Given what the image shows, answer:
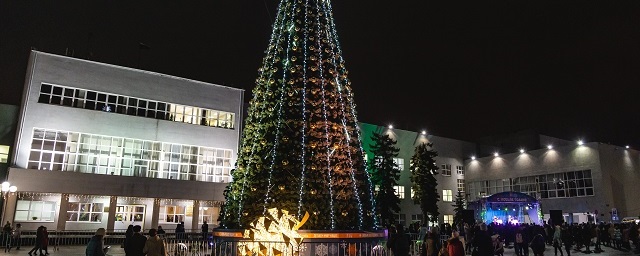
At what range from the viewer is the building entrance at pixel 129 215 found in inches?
1264

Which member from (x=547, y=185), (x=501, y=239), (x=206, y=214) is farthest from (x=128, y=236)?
(x=547, y=185)

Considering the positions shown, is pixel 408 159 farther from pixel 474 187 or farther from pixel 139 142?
pixel 139 142

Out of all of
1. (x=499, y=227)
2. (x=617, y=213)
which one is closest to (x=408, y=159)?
(x=617, y=213)

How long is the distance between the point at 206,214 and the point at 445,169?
1213 inches

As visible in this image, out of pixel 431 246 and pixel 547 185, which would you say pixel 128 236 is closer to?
pixel 431 246

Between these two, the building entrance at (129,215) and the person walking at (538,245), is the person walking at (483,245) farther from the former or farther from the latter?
the building entrance at (129,215)

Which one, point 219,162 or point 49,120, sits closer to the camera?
point 49,120

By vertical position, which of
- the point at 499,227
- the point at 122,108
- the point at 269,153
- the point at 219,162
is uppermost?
the point at 122,108

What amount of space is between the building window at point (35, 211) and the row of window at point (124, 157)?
2.32 meters

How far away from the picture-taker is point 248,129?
1427 centimetres

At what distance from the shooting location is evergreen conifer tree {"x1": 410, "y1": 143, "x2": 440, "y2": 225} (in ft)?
148

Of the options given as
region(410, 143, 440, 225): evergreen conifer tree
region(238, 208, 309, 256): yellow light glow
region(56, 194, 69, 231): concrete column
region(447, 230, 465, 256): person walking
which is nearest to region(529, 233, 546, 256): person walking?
region(447, 230, 465, 256): person walking

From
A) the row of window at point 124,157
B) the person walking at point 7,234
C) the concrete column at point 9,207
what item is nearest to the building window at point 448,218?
the row of window at point 124,157

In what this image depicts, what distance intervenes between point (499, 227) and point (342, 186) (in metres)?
18.7
